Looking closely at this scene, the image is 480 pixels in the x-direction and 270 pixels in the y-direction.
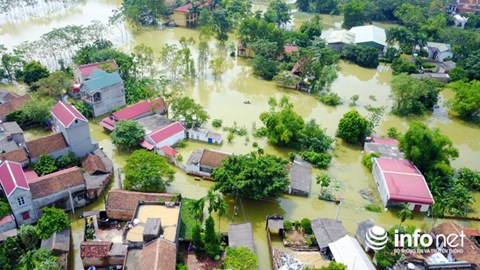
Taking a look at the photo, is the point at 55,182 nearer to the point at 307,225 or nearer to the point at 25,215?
the point at 25,215

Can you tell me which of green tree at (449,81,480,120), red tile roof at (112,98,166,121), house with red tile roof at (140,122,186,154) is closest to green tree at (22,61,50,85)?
red tile roof at (112,98,166,121)

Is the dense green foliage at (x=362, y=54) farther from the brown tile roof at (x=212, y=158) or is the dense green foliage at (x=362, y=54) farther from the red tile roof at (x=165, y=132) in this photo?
the brown tile roof at (x=212, y=158)

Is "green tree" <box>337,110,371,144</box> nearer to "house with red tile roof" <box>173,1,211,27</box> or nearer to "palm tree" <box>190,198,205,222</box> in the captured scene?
"palm tree" <box>190,198,205,222</box>

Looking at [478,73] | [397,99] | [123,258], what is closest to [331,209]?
[123,258]

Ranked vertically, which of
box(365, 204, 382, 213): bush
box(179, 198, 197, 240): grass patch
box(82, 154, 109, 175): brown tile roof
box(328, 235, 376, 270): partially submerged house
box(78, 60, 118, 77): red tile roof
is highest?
box(78, 60, 118, 77): red tile roof

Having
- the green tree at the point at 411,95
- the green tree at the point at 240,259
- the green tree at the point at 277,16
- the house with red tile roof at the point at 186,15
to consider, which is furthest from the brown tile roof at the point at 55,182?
the green tree at the point at 277,16

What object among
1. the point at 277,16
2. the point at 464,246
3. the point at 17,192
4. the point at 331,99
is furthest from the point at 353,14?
the point at 17,192
